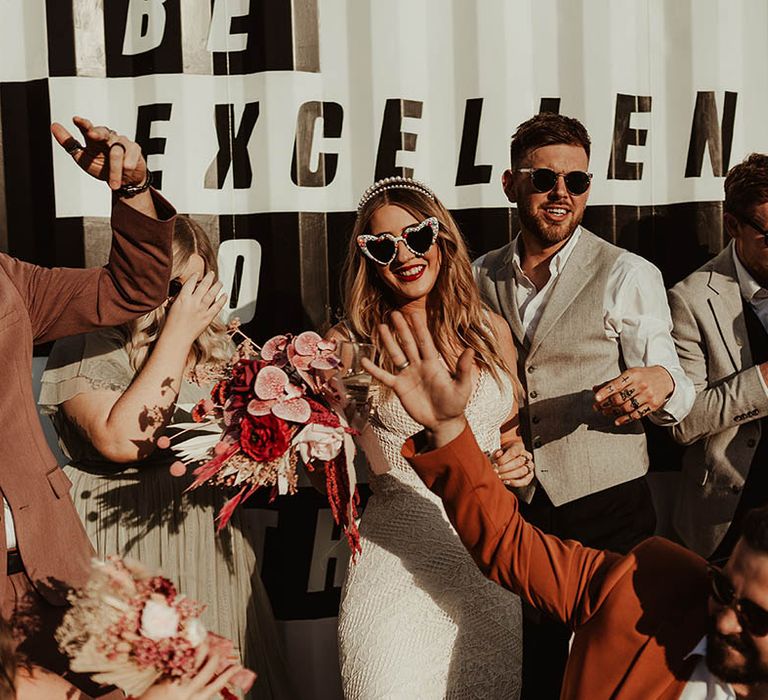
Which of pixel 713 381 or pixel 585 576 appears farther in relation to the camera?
pixel 713 381

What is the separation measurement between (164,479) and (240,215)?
0.97 meters

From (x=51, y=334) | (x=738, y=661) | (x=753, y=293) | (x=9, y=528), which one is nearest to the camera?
(x=738, y=661)

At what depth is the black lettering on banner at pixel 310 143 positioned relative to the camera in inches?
133

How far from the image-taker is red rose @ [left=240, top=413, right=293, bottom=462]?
235 cm

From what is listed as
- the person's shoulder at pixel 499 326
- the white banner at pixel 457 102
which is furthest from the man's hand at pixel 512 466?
the white banner at pixel 457 102

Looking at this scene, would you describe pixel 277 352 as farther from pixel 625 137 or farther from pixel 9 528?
pixel 625 137

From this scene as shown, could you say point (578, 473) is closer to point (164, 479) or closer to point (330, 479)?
point (330, 479)


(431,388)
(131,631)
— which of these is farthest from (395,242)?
(131,631)

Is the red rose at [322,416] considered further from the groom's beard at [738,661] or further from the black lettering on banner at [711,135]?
the black lettering on banner at [711,135]

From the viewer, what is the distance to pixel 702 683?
1919 millimetres

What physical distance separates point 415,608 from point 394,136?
5.12 feet

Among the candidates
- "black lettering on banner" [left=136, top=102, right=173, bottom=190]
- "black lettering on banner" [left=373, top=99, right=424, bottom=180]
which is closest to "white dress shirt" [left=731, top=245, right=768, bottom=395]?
"black lettering on banner" [left=373, top=99, right=424, bottom=180]

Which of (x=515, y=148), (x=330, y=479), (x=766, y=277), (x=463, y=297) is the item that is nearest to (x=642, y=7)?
(x=515, y=148)

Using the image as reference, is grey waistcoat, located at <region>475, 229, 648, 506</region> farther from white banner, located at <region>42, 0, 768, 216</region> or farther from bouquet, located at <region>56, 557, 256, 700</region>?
bouquet, located at <region>56, 557, 256, 700</region>
